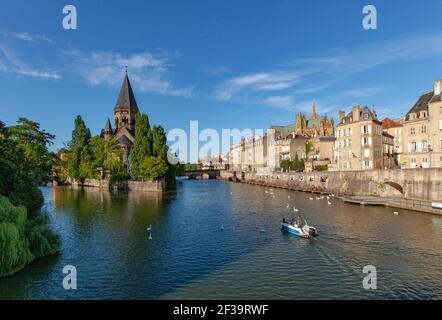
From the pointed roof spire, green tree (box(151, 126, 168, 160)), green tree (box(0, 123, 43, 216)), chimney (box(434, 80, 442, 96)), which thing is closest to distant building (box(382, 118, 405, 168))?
chimney (box(434, 80, 442, 96))

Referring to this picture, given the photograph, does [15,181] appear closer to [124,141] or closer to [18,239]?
[18,239]

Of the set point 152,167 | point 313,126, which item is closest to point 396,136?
point 152,167

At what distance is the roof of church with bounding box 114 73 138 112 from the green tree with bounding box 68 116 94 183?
1297 inches

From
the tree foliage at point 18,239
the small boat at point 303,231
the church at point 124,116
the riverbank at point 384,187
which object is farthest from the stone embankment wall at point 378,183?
the church at point 124,116

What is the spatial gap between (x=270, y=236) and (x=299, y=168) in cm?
10004

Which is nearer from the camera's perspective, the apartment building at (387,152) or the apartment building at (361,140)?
the apartment building at (361,140)

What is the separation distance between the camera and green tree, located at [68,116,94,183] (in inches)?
4771

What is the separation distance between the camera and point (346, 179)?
80188 millimetres

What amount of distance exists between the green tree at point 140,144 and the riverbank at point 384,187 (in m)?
53.8

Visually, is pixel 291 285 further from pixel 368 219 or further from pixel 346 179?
pixel 346 179

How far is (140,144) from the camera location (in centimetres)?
9962

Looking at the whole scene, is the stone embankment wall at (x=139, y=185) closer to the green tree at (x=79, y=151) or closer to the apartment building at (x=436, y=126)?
the green tree at (x=79, y=151)

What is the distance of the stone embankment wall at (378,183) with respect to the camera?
55.2 meters
